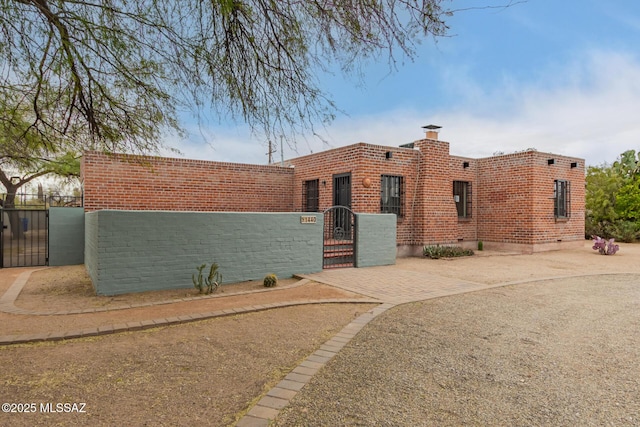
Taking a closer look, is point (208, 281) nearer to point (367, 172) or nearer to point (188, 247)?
point (188, 247)

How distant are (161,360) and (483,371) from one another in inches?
110

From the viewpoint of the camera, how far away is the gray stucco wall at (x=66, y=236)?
1041 cm

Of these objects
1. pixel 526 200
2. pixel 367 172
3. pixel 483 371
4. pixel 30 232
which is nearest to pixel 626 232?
pixel 526 200

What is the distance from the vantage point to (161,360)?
11.1 feet

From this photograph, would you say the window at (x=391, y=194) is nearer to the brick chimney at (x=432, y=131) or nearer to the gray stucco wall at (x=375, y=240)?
the gray stucco wall at (x=375, y=240)

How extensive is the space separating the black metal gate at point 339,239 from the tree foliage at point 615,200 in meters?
14.7

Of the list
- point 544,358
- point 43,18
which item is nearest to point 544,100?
point 544,358

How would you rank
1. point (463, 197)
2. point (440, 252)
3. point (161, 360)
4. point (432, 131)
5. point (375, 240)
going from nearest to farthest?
1. point (161, 360)
2. point (375, 240)
3. point (440, 252)
4. point (432, 131)
5. point (463, 197)

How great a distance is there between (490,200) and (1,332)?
14.2 m

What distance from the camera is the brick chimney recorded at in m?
12.9

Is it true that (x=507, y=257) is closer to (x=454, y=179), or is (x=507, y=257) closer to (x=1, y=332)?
(x=454, y=179)

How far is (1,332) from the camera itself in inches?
165

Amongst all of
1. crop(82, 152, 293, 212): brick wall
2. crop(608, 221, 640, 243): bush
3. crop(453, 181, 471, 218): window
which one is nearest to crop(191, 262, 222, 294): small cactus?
crop(82, 152, 293, 212): brick wall

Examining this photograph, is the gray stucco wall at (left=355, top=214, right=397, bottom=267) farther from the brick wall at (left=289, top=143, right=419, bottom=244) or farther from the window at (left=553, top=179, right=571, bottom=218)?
the window at (left=553, top=179, right=571, bottom=218)
